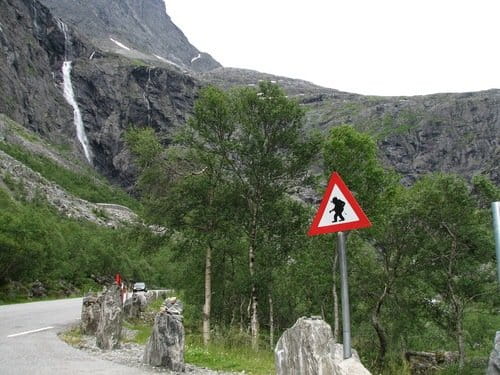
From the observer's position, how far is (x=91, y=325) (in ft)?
53.2

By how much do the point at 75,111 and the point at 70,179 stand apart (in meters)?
55.0

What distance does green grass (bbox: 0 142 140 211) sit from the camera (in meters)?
93.9

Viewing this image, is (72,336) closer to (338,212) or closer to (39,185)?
(338,212)

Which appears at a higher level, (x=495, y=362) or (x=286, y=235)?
(x=286, y=235)

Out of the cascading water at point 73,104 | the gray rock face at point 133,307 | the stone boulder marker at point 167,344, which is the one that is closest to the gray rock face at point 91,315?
the stone boulder marker at point 167,344

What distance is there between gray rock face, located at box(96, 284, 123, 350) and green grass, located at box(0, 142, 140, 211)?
78219 mm

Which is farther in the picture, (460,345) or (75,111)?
(75,111)

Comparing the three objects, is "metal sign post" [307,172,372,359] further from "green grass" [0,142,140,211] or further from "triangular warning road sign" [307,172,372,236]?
"green grass" [0,142,140,211]

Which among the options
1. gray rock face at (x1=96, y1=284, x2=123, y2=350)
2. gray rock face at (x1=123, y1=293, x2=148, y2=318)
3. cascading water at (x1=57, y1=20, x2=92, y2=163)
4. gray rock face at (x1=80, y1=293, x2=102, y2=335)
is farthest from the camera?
cascading water at (x1=57, y1=20, x2=92, y2=163)

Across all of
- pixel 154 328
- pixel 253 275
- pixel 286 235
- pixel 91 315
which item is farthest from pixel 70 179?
pixel 154 328

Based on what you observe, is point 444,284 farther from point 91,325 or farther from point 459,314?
point 91,325

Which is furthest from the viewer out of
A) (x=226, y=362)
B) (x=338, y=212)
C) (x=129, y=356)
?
(x=129, y=356)

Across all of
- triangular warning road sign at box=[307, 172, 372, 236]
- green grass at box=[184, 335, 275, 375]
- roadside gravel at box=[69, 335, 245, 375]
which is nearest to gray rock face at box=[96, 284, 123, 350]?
roadside gravel at box=[69, 335, 245, 375]

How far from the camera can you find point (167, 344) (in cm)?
1060
